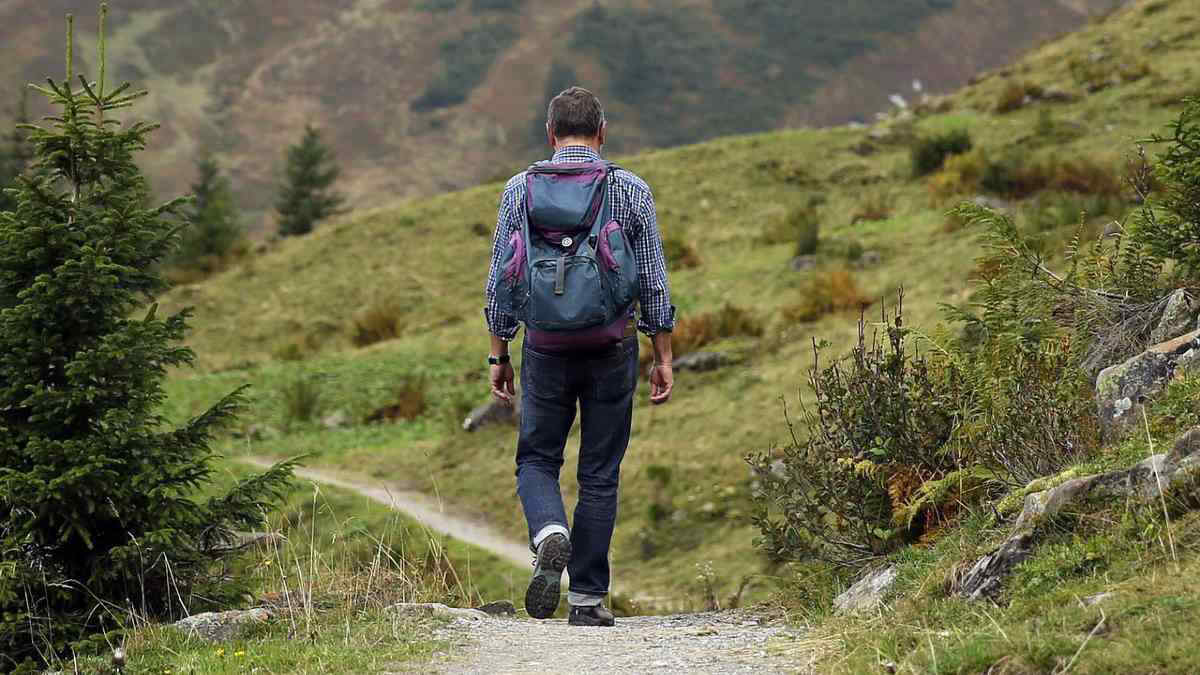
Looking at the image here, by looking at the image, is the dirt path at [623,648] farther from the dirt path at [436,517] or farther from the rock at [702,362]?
the rock at [702,362]

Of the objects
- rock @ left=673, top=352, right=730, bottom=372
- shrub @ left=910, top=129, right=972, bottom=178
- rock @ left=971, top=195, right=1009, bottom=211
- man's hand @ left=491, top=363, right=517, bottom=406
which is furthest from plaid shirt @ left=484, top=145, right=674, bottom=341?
shrub @ left=910, top=129, right=972, bottom=178

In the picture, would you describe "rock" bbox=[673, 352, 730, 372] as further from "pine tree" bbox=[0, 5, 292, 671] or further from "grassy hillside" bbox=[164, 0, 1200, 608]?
"pine tree" bbox=[0, 5, 292, 671]

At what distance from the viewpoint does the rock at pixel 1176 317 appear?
5.82m

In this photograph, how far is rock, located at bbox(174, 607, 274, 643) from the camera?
A: 5.65 m

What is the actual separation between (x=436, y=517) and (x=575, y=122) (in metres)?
7.69

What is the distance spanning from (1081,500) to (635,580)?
6311mm

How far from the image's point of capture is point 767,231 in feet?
68.8

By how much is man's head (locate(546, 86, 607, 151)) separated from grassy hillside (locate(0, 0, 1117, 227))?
12716 centimetres

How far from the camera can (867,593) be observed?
215 inches

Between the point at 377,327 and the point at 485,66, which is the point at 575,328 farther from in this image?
the point at 485,66

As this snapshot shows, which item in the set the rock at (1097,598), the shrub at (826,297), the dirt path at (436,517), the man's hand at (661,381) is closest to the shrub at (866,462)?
the man's hand at (661,381)

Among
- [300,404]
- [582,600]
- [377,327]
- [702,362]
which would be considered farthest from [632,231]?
[377,327]

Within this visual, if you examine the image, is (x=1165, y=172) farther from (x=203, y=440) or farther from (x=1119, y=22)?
(x=1119, y=22)

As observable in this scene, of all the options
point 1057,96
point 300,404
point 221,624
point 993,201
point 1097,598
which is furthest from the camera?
point 1057,96
